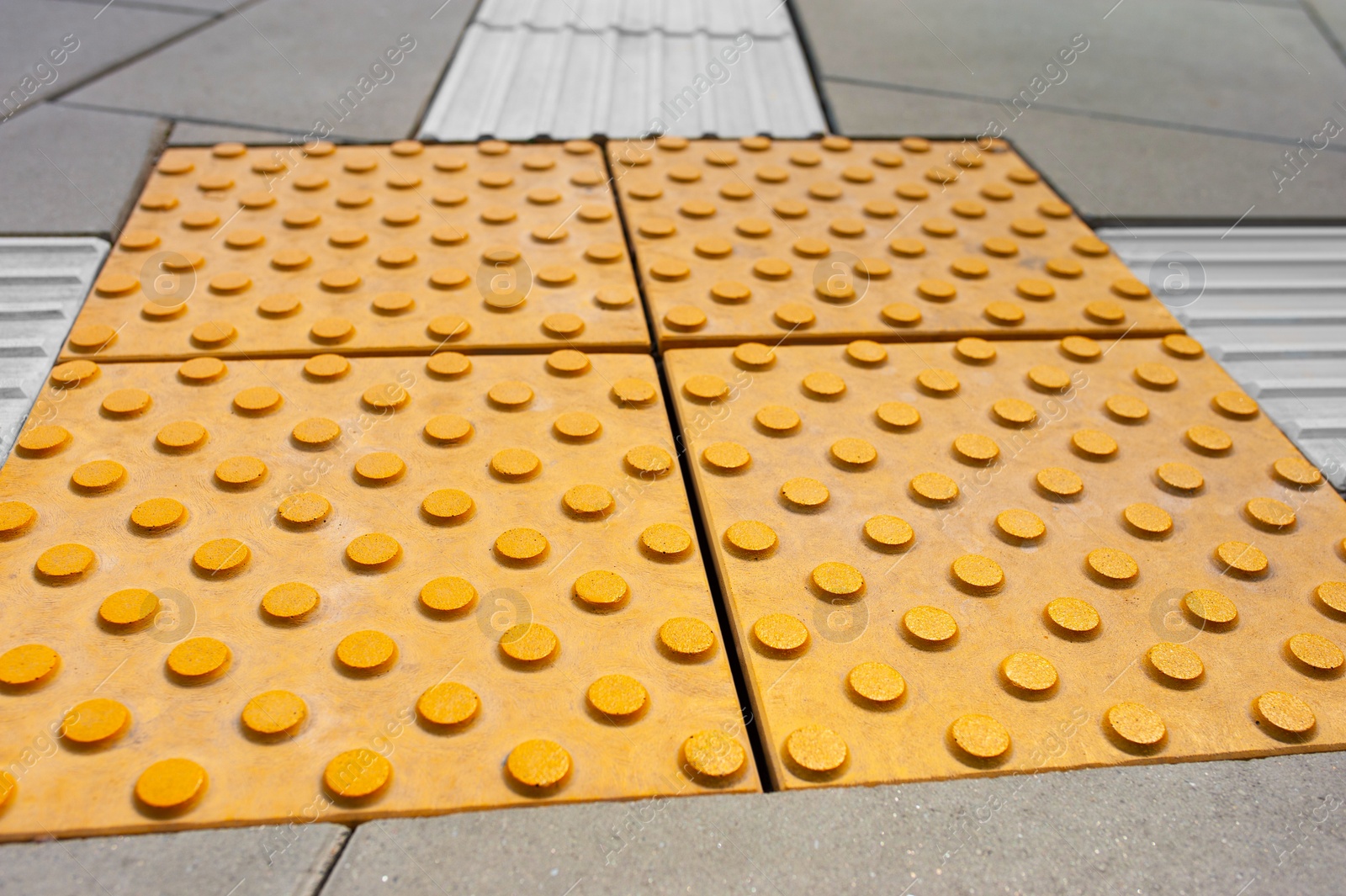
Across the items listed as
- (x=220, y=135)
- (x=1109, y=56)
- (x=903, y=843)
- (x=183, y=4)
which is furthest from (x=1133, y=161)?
(x=183, y=4)

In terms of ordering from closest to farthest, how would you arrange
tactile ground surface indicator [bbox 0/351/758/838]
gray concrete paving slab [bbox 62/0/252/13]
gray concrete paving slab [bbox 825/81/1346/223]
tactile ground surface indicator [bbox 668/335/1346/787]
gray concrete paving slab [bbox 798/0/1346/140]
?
tactile ground surface indicator [bbox 0/351/758/838], tactile ground surface indicator [bbox 668/335/1346/787], gray concrete paving slab [bbox 825/81/1346/223], gray concrete paving slab [bbox 798/0/1346/140], gray concrete paving slab [bbox 62/0/252/13]

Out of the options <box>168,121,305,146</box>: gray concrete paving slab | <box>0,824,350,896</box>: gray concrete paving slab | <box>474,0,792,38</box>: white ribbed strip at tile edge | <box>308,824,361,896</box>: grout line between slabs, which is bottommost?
<box>308,824,361,896</box>: grout line between slabs

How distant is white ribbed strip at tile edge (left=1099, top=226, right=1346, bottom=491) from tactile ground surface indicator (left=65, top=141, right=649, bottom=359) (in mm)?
1353

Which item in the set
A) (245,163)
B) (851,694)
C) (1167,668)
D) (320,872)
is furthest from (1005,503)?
(245,163)

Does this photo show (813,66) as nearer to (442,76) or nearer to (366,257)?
(442,76)

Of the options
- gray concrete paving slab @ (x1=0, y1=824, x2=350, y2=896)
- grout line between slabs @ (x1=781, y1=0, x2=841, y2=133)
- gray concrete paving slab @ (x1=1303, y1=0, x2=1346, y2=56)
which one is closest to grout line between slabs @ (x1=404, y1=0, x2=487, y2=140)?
grout line between slabs @ (x1=781, y1=0, x2=841, y2=133)

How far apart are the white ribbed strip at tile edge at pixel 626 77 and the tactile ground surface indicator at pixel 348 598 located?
4.71ft

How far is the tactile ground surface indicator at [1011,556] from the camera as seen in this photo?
4.07ft

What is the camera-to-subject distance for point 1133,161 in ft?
9.30

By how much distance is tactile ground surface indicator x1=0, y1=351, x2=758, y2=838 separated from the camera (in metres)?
1.14

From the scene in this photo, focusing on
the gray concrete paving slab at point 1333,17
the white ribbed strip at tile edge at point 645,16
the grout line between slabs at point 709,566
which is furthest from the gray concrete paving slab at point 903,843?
the gray concrete paving slab at point 1333,17

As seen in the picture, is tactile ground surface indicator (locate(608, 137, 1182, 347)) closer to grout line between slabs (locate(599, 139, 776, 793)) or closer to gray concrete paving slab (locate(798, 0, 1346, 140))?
grout line between slabs (locate(599, 139, 776, 793))

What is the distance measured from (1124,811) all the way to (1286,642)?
0.46 meters

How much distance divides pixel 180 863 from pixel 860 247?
198 centimetres
